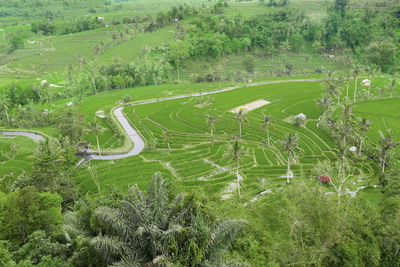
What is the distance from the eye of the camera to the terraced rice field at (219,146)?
179ft

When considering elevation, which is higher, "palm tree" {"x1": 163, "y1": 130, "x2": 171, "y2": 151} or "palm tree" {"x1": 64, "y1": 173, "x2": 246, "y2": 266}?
"palm tree" {"x1": 64, "y1": 173, "x2": 246, "y2": 266}

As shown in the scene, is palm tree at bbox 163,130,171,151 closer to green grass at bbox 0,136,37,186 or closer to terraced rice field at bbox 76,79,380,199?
terraced rice field at bbox 76,79,380,199

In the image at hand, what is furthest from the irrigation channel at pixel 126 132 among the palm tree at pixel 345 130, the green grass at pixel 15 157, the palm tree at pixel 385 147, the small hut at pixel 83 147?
the palm tree at pixel 385 147

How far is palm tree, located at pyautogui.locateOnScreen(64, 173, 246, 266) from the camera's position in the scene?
631 inches

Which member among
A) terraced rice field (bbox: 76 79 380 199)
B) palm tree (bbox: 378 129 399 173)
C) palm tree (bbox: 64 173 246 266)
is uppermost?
Answer: palm tree (bbox: 64 173 246 266)

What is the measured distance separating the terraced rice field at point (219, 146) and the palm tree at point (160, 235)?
55.9ft

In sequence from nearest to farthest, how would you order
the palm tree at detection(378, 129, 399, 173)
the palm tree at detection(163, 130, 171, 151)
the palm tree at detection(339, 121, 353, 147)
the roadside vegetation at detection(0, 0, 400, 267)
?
the roadside vegetation at detection(0, 0, 400, 267), the palm tree at detection(378, 129, 399, 173), the palm tree at detection(339, 121, 353, 147), the palm tree at detection(163, 130, 171, 151)

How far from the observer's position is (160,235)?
16.2 metres

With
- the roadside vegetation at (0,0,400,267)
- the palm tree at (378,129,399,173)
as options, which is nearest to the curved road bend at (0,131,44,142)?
the roadside vegetation at (0,0,400,267)

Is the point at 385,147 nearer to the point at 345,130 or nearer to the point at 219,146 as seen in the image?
the point at 345,130

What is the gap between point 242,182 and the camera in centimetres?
5356

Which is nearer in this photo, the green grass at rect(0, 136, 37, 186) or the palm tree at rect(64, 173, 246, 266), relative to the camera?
the palm tree at rect(64, 173, 246, 266)

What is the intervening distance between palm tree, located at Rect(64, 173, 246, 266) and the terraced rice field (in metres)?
17.0

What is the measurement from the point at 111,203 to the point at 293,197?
19.5 metres
